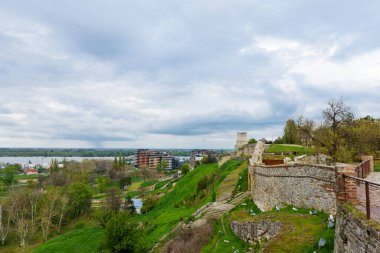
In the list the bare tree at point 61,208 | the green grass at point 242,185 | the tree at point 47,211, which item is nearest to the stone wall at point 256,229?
the green grass at point 242,185

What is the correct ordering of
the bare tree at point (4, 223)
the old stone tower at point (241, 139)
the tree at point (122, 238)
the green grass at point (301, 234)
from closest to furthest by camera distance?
the green grass at point (301, 234)
the tree at point (122, 238)
the bare tree at point (4, 223)
the old stone tower at point (241, 139)

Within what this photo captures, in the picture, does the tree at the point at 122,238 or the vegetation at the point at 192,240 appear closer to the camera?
the vegetation at the point at 192,240

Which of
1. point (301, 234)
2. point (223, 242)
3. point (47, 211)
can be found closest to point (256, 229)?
point (223, 242)

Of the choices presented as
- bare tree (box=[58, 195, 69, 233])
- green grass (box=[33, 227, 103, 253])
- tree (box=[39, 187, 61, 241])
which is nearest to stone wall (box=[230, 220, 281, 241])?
green grass (box=[33, 227, 103, 253])

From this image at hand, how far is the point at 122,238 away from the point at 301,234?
17729 millimetres

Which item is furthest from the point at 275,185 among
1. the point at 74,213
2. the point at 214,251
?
the point at 74,213

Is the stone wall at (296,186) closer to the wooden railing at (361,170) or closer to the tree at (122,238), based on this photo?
the wooden railing at (361,170)

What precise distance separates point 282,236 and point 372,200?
553 centimetres

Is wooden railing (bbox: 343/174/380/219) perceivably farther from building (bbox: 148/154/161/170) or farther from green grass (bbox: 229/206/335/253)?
building (bbox: 148/154/161/170)

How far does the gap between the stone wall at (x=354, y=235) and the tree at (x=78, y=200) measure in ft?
188

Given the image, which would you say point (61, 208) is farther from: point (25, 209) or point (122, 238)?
point (122, 238)

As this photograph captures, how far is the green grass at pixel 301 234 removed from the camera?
10.6m

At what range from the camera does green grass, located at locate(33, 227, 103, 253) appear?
A: 116 feet

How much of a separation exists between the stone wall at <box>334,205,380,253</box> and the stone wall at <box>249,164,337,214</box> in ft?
16.6
